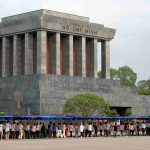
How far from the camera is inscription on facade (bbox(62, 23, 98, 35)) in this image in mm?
70000

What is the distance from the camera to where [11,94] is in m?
60.8

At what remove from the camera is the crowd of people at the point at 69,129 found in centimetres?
4191

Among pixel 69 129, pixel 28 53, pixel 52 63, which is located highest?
pixel 28 53

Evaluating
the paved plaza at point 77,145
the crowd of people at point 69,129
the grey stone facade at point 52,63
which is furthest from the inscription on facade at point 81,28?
the paved plaza at point 77,145

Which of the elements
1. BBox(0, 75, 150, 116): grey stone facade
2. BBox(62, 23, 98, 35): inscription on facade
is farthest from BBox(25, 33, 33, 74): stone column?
BBox(0, 75, 150, 116): grey stone facade

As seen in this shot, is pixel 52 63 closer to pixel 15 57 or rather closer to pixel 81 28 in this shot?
pixel 15 57

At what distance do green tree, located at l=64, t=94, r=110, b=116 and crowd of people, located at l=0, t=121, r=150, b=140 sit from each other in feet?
13.3

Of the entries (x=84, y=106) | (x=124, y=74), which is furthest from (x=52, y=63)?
(x=124, y=74)

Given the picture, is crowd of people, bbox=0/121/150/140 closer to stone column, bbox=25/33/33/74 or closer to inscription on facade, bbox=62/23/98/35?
stone column, bbox=25/33/33/74

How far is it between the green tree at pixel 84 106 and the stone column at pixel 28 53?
16.2 metres

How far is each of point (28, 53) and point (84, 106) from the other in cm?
1787

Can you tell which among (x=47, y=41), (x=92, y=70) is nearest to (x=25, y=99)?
(x=47, y=41)

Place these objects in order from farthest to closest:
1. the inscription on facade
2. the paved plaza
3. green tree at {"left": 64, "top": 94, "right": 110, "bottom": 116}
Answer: the inscription on facade < green tree at {"left": 64, "top": 94, "right": 110, "bottom": 116} < the paved plaza

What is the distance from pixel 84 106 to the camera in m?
54.7
